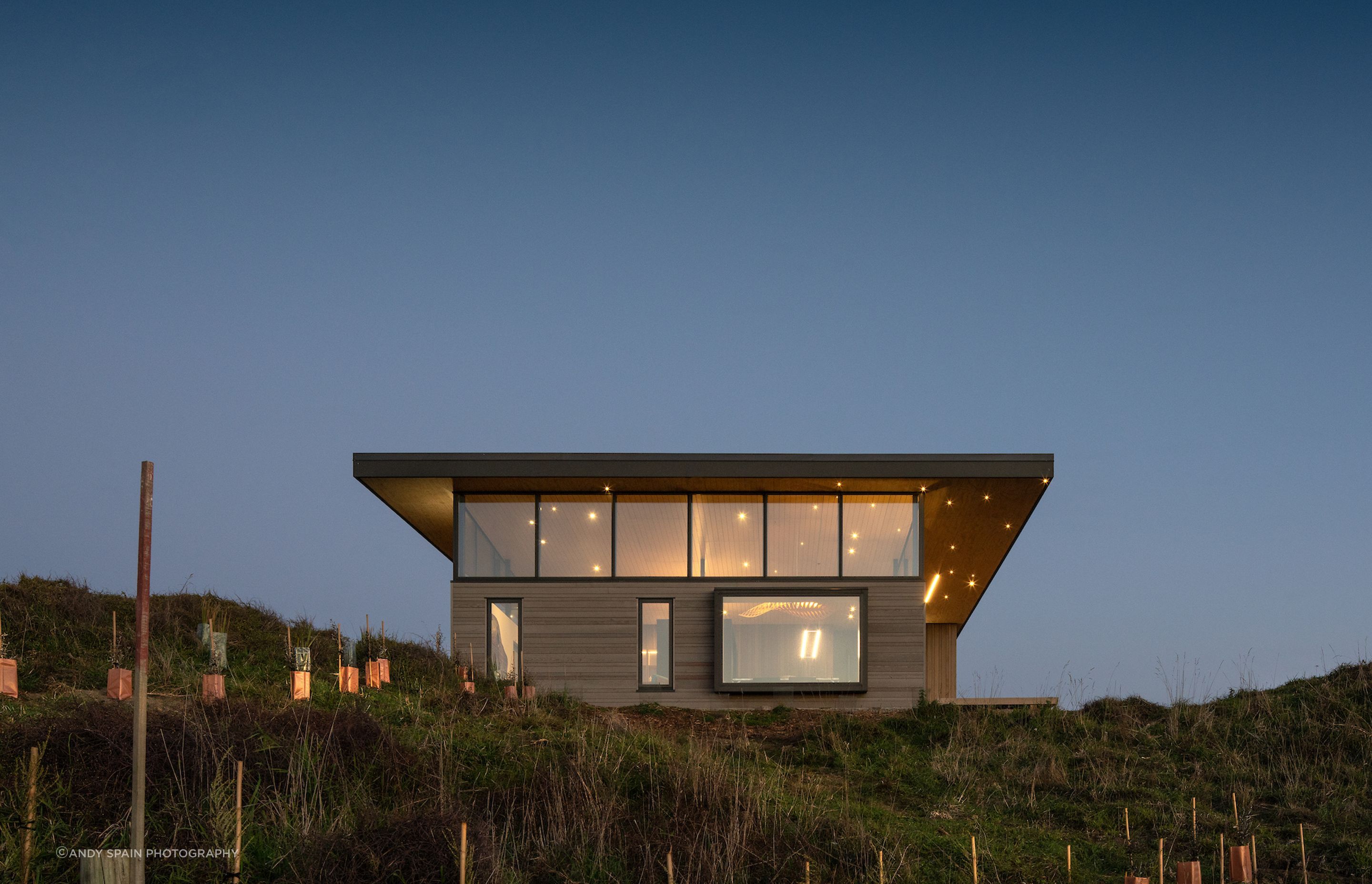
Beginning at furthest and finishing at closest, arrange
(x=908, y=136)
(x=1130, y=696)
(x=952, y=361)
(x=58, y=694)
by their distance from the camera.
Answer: (x=952, y=361)
(x=908, y=136)
(x=1130, y=696)
(x=58, y=694)

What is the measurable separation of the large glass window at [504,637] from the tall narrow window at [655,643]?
6.37ft

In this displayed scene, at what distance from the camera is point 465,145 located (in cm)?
2659

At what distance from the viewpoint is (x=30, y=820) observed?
21.1 ft

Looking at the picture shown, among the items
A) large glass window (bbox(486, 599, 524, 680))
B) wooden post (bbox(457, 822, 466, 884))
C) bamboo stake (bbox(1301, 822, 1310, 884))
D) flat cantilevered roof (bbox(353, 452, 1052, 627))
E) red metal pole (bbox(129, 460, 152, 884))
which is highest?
flat cantilevered roof (bbox(353, 452, 1052, 627))

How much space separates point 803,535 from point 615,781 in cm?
865

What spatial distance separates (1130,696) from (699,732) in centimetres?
693

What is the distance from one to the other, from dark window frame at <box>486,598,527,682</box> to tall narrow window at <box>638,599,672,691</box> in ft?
6.19

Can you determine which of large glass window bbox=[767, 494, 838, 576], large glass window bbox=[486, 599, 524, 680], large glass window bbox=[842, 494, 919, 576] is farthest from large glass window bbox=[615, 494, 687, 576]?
large glass window bbox=[842, 494, 919, 576]

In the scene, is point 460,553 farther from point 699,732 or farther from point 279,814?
point 279,814

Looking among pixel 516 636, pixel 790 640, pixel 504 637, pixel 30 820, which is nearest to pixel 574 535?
pixel 516 636

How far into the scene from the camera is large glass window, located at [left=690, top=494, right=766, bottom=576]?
16828 millimetres

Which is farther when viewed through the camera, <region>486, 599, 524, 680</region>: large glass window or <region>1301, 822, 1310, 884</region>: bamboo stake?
<region>486, 599, 524, 680</region>: large glass window

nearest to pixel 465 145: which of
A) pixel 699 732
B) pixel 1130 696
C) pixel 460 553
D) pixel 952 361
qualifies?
pixel 460 553

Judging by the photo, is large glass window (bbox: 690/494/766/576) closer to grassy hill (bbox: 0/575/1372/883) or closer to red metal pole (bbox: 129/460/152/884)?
grassy hill (bbox: 0/575/1372/883)
